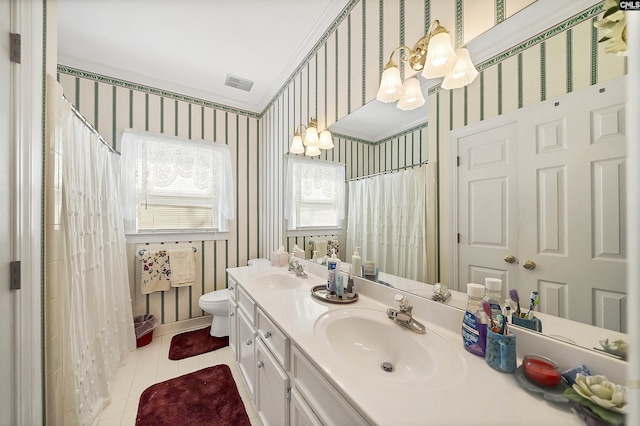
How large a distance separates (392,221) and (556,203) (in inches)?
24.6

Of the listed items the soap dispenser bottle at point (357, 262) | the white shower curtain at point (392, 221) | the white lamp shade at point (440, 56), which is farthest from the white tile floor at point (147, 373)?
the white lamp shade at point (440, 56)

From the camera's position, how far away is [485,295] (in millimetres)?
792

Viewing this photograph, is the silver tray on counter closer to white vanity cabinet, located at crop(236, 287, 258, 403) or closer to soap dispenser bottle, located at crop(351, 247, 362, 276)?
soap dispenser bottle, located at crop(351, 247, 362, 276)

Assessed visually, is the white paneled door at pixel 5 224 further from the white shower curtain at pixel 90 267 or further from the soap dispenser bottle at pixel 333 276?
the soap dispenser bottle at pixel 333 276

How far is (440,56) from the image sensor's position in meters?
0.92

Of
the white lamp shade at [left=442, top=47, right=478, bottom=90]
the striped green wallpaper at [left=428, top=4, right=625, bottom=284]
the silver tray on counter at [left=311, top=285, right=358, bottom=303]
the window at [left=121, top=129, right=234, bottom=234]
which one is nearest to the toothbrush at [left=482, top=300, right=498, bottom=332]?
the striped green wallpaper at [left=428, top=4, right=625, bottom=284]

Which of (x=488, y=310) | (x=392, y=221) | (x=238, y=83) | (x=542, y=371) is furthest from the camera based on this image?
(x=238, y=83)

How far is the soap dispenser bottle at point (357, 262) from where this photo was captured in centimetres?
135

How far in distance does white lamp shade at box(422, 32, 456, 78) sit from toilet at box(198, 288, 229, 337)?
229 cm

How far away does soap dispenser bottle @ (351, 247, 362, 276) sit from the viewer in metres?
1.35

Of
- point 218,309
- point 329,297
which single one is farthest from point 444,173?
point 218,309

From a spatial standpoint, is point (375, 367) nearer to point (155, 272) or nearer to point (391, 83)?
point (391, 83)

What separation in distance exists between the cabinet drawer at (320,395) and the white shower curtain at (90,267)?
3.82ft

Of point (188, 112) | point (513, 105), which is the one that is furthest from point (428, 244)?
point (188, 112)
